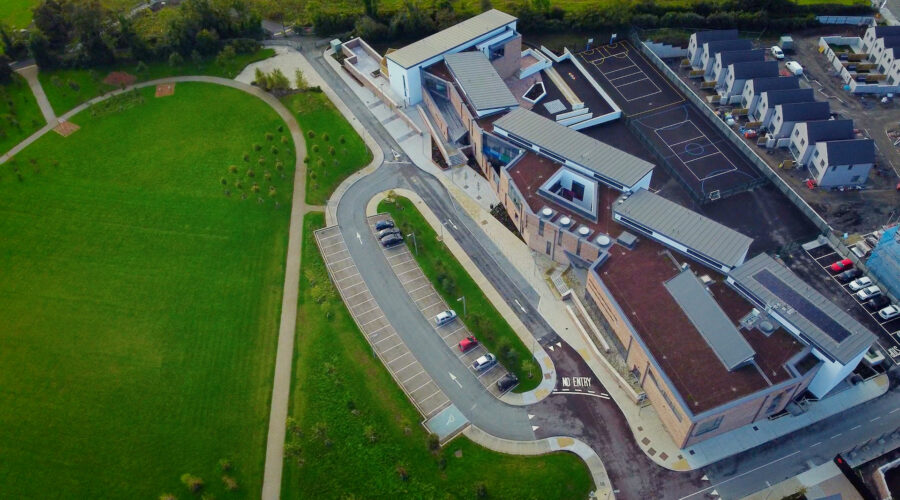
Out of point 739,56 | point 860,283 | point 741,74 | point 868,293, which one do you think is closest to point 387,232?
point 860,283

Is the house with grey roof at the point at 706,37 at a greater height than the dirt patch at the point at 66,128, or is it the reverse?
the house with grey roof at the point at 706,37

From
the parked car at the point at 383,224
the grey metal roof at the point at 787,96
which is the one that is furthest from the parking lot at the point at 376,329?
the grey metal roof at the point at 787,96

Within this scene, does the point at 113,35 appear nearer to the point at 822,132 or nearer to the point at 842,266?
the point at 822,132

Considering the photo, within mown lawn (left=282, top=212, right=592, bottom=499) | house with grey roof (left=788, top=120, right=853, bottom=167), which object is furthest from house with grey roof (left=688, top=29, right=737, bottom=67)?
mown lawn (left=282, top=212, right=592, bottom=499)

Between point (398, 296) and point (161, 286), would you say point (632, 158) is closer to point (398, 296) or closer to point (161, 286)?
point (398, 296)

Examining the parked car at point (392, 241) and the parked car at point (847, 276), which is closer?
the parked car at point (847, 276)

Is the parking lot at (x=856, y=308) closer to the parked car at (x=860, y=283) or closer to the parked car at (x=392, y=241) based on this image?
the parked car at (x=860, y=283)
